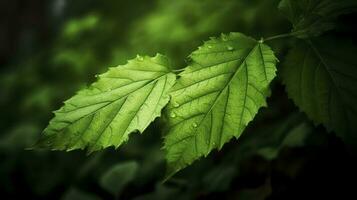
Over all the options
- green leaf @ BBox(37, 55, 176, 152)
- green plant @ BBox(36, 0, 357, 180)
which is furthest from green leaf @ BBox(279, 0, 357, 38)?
green leaf @ BBox(37, 55, 176, 152)

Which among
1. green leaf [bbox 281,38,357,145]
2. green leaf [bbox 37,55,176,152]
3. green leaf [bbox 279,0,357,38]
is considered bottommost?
green leaf [bbox 37,55,176,152]

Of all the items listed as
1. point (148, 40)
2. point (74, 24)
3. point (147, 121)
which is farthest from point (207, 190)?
point (74, 24)

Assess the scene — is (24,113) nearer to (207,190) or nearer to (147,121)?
(207,190)

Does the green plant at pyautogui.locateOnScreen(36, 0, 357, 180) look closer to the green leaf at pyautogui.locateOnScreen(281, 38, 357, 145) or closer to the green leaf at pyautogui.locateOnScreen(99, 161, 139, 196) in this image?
the green leaf at pyautogui.locateOnScreen(281, 38, 357, 145)

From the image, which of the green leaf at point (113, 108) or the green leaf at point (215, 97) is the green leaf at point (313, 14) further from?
the green leaf at point (113, 108)

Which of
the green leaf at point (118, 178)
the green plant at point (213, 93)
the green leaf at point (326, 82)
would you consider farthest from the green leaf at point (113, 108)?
the green leaf at point (118, 178)

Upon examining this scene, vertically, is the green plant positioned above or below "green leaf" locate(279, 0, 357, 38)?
below

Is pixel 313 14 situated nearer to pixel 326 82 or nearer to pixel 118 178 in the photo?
pixel 326 82
